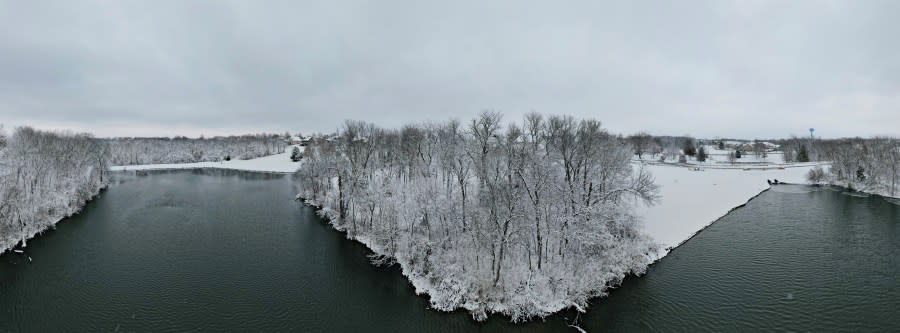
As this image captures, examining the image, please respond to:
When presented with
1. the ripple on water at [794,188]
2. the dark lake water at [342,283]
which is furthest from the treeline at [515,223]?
the ripple on water at [794,188]

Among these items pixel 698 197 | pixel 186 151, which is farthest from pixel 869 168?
pixel 186 151

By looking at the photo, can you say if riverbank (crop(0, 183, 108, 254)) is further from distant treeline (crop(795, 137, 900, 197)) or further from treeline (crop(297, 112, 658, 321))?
distant treeline (crop(795, 137, 900, 197))

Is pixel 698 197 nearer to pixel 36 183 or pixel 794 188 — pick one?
pixel 794 188

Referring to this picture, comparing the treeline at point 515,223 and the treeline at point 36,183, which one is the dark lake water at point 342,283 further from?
the treeline at point 36,183

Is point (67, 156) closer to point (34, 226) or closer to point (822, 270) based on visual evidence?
point (34, 226)

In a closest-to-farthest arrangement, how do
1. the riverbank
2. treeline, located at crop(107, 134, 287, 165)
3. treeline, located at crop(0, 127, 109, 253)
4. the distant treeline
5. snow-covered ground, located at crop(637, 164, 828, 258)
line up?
the riverbank < treeline, located at crop(0, 127, 109, 253) < snow-covered ground, located at crop(637, 164, 828, 258) < the distant treeline < treeline, located at crop(107, 134, 287, 165)

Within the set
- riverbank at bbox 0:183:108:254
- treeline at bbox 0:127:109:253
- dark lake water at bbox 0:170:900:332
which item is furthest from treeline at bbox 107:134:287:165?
dark lake water at bbox 0:170:900:332

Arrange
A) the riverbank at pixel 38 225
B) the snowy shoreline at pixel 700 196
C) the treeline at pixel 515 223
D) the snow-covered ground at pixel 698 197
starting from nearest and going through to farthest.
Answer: the treeline at pixel 515 223 < the riverbank at pixel 38 225 < the snowy shoreline at pixel 700 196 < the snow-covered ground at pixel 698 197
